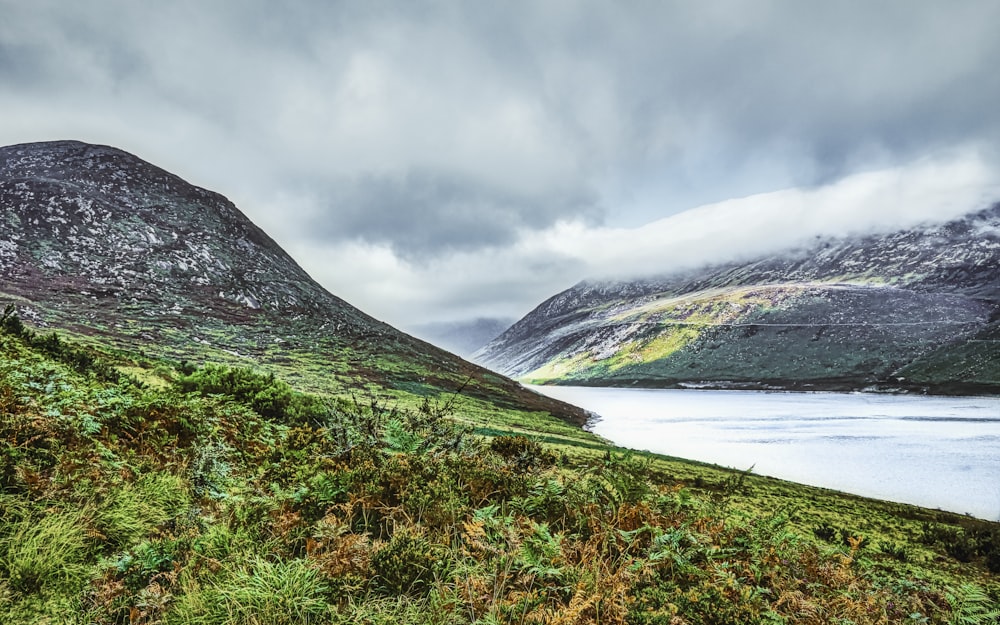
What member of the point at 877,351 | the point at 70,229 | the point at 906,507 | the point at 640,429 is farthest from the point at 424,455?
the point at 877,351

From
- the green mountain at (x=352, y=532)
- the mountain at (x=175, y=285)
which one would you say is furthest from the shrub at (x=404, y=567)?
the mountain at (x=175, y=285)

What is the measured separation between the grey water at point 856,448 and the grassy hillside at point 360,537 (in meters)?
21.0

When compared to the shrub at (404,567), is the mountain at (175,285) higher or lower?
higher

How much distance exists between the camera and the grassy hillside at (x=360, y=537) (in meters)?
4.40

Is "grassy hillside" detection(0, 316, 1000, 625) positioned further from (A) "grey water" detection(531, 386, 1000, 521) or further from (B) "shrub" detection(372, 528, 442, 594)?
(A) "grey water" detection(531, 386, 1000, 521)

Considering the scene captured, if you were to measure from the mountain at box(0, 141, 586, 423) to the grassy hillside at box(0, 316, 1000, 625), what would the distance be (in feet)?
101

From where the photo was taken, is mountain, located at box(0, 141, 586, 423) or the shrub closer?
the shrub

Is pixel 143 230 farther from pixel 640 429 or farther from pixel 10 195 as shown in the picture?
pixel 640 429

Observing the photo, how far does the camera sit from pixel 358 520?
5.93 meters

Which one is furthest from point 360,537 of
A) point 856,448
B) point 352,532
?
point 856,448

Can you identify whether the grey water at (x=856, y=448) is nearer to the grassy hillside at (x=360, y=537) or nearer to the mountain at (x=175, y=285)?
the mountain at (x=175, y=285)

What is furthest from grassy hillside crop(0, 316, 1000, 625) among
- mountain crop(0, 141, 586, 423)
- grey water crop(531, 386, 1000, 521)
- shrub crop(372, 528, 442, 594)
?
mountain crop(0, 141, 586, 423)

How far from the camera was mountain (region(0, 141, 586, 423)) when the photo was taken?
4525 centimetres

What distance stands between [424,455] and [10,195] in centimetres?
8696
